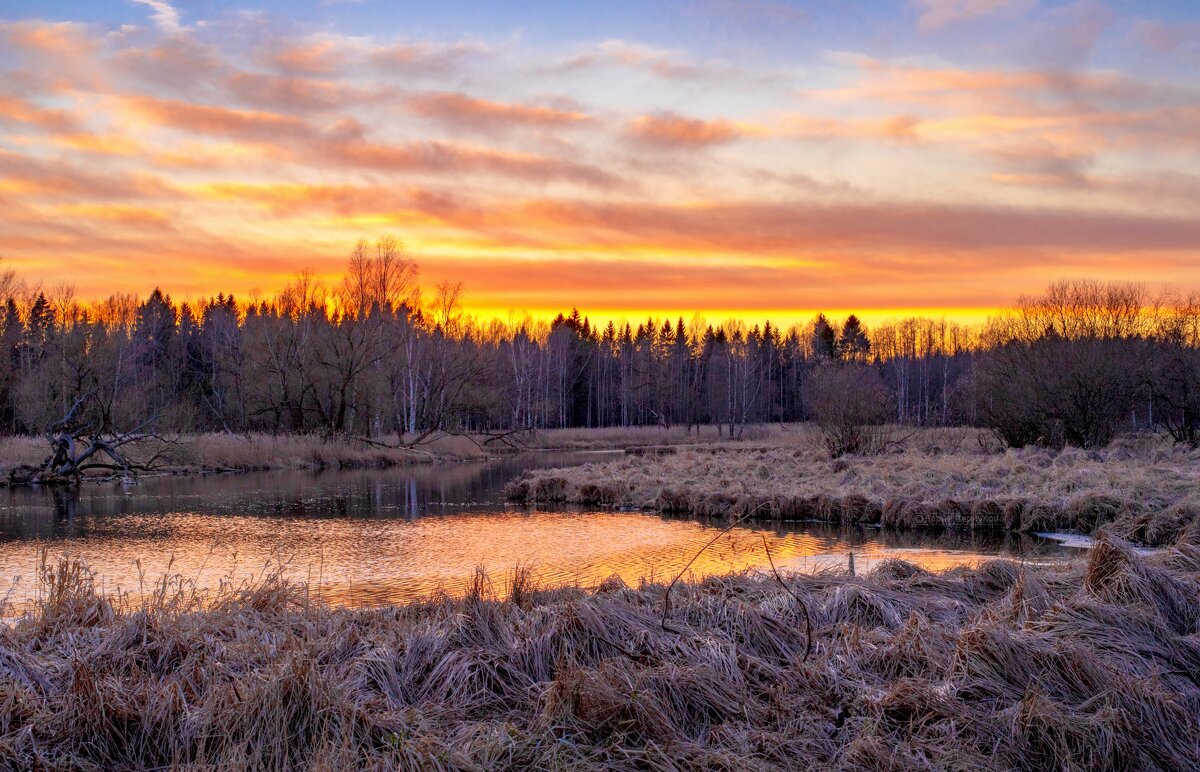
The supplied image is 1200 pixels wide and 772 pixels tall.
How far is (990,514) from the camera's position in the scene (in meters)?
18.2

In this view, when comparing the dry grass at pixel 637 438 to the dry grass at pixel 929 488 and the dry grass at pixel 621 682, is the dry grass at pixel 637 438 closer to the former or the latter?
the dry grass at pixel 929 488

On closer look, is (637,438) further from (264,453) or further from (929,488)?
(929,488)

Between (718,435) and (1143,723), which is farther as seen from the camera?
(718,435)

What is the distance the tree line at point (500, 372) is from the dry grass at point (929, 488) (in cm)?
285

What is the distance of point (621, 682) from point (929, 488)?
1656 cm

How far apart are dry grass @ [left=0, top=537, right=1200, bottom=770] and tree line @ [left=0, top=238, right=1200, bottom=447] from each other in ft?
73.1

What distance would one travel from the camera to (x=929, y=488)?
19.9 meters

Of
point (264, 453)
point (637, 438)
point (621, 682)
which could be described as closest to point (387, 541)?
point (621, 682)

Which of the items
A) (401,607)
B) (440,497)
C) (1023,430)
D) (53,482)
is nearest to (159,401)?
(53,482)

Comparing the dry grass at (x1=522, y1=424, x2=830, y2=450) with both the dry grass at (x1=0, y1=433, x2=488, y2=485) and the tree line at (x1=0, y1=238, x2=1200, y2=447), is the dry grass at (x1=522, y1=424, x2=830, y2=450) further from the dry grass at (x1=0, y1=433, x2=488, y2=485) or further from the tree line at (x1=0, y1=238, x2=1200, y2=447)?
the dry grass at (x1=0, y1=433, x2=488, y2=485)

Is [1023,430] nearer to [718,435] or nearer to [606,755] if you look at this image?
[606,755]

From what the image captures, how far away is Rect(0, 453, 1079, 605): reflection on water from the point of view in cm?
1297

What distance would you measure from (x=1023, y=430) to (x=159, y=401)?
46.2 meters

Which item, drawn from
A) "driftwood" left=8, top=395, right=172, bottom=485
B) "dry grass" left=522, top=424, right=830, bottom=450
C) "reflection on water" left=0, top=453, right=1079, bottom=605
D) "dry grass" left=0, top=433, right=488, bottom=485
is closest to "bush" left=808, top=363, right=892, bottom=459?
"reflection on water" left=0, top=453, right=1079, bottom=605
